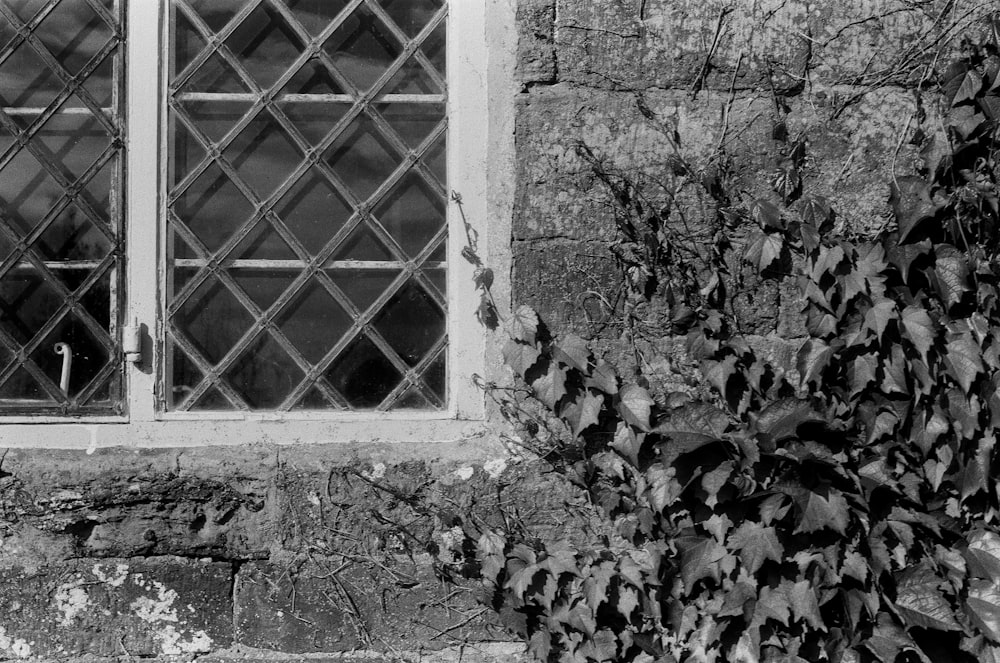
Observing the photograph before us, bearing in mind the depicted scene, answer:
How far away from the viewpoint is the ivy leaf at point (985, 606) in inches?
87.2

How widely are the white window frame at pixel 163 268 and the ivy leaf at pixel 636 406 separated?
0.43 meters

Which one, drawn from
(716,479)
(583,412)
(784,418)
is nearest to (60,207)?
(583,412)

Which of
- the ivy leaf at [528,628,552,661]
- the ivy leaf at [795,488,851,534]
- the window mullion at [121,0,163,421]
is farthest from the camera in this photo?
the window mullion at [121,0,163,421]

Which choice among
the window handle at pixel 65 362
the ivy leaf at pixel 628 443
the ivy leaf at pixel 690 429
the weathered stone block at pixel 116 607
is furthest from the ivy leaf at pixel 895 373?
the window handle at pixel 65 362

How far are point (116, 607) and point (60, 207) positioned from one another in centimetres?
121

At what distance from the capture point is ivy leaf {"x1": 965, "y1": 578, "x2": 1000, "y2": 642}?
87.2 inches

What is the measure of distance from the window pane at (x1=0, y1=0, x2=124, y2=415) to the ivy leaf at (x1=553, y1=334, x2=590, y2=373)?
134cm

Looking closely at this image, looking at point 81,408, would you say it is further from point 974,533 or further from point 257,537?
point 974,533

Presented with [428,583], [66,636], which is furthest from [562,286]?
[66,636]

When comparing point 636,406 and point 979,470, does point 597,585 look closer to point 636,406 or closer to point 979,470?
point 636,406

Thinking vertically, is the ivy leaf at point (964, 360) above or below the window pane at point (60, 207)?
below

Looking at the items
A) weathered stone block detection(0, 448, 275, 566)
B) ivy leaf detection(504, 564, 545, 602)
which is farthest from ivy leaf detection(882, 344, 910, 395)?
weathered stone block detection(0, 448, 275, 566)

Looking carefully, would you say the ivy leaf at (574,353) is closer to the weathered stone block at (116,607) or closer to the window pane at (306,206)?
the window pane at (306,206)

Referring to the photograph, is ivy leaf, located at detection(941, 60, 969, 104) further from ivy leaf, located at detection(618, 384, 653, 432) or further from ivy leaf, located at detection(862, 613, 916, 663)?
ivy leaf, located at detection(862, 613, 916, 663)
